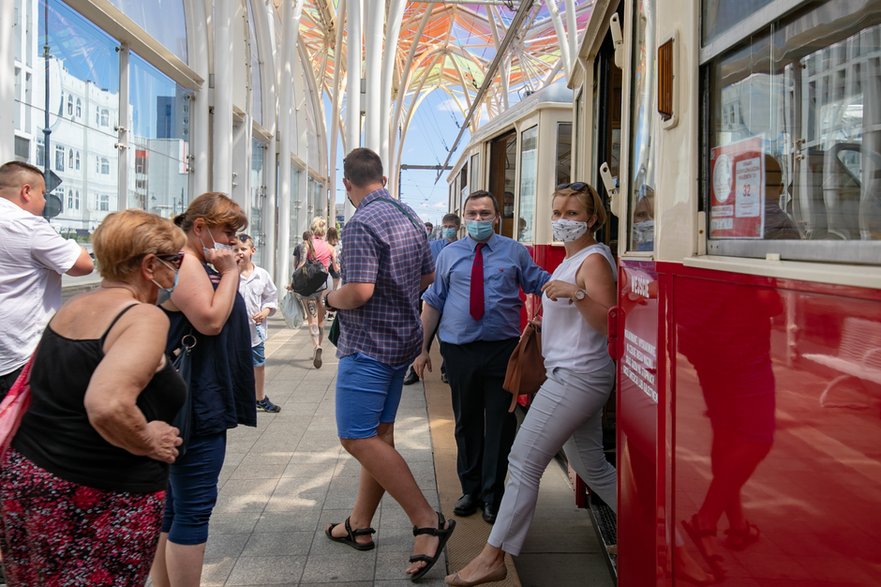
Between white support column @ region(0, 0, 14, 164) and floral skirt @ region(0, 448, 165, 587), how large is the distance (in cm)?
458

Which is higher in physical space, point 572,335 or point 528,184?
point 528,184

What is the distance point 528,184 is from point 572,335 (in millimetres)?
3729

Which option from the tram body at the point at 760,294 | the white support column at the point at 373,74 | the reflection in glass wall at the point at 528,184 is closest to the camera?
the tram body at the point at 760,294

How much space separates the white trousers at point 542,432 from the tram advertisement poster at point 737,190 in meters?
1.46

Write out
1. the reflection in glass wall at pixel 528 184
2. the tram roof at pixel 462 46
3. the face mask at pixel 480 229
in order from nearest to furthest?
the face mask at pixel 480 229
the reflection in glass wall at pixel 528 184
the tram roof at pixel 462 46

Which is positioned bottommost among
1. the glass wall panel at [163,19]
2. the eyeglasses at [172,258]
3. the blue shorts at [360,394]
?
the blue shorts at [360,394]

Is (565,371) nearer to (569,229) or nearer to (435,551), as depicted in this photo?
(569,229)

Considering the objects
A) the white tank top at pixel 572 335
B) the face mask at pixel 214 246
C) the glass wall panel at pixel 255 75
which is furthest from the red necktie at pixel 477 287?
the glass wall panel at pixel 255 75

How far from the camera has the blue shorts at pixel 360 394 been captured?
3457mm

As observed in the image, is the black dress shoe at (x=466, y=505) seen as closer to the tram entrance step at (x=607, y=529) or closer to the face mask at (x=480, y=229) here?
the tram entrance step at (x=607, y=529)

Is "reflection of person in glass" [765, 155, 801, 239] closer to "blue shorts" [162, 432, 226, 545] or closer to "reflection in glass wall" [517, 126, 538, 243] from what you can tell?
"blue shorts" [162, 432, 226, 545]

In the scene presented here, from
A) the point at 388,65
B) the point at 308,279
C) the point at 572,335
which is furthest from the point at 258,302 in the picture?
Result: the point at 388,65

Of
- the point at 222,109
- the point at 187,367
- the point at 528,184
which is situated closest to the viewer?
the point at 187,367

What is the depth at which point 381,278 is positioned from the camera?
11.4 feet
